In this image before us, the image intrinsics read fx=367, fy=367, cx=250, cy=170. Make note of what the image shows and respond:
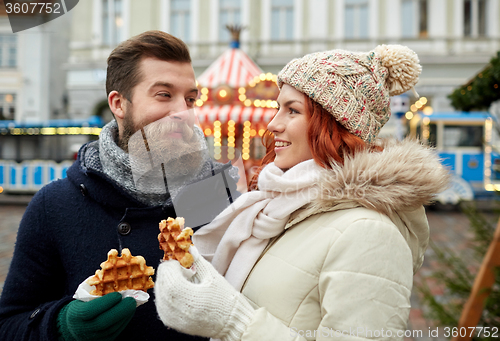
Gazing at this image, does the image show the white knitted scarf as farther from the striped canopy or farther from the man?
the striped canopy

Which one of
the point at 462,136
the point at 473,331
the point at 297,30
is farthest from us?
the point at 297,30

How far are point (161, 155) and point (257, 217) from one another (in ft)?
1.46

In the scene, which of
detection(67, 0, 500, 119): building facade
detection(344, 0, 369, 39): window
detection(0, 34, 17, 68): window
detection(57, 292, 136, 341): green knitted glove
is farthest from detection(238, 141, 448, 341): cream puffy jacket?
detection(0, 34, 17, 68): window

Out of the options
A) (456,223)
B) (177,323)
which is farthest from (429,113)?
(177,323)

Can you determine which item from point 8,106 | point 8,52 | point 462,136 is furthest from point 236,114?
point 8,106

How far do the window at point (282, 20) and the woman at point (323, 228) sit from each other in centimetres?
1473

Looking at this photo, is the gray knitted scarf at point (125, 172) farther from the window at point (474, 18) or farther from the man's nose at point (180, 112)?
the window at point (474, 18)

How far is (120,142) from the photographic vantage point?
1.62m

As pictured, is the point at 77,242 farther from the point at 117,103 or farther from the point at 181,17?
the point at 181,17

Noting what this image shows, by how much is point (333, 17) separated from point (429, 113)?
237 inches

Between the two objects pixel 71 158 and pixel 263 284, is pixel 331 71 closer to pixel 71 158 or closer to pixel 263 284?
pixel 263 284

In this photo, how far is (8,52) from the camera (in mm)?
15625

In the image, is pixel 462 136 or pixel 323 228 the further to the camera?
pixel 462 136

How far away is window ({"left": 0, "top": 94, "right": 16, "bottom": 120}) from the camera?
16.1m
